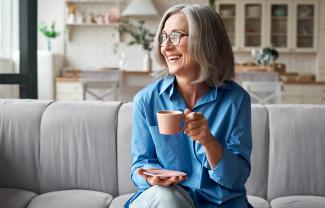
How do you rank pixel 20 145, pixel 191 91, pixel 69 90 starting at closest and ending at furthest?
pixel 191 91, pixel 20 145, pixel 69 90

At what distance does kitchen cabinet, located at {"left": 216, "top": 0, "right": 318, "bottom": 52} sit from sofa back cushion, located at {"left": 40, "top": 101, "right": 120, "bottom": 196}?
4965mm

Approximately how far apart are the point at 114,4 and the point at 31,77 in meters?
4.07

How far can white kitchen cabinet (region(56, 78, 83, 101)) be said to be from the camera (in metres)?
6.28

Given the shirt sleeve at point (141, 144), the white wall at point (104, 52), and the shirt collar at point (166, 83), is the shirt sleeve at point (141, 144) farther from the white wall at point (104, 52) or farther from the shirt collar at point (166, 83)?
the white wall at point (104, 52)

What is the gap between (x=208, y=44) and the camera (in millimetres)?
1504

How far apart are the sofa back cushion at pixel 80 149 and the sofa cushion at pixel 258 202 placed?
0.63 meters

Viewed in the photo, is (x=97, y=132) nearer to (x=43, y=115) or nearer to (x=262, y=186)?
(x=43, y=115)

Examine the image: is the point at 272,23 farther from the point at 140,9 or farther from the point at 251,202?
the point at 251,202

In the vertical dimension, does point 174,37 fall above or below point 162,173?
above

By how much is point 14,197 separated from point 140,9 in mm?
4867

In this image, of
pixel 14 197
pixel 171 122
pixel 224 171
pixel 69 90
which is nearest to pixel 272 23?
pixel 69 90

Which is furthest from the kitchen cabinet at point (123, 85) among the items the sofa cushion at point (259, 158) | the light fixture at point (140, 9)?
the sofa cushion at point (259, 158)

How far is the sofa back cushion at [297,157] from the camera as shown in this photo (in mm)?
2229

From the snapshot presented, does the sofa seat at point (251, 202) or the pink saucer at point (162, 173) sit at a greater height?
the pink saucer at point (162, 173)
